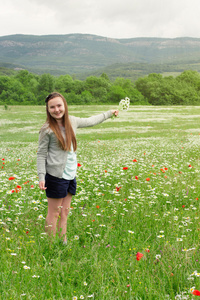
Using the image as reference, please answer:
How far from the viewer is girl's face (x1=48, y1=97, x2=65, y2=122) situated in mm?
3963

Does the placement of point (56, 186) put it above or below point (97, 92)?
below

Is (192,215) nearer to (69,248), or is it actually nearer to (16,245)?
(69,248)

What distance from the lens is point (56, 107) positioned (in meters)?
3.96

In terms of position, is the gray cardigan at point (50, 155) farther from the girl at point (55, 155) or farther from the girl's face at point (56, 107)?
the girl's face at point (56, 107)

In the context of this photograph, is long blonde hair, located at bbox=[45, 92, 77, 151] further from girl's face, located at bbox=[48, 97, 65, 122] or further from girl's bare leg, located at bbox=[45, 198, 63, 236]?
girl's bare leg, located at bbox=[45, 198, 63, 236]

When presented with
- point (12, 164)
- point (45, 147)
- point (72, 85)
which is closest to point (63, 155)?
point (45, 147)

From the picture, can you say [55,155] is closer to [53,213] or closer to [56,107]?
[56,107]

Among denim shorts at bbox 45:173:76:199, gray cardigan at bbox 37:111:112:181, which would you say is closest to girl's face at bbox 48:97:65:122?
gray cardigan at bbox 37:111:112:181

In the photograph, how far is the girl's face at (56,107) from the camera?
13.0 feet

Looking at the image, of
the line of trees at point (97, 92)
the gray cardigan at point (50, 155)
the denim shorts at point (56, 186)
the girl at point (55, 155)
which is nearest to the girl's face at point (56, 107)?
the girl at point (55, 155)

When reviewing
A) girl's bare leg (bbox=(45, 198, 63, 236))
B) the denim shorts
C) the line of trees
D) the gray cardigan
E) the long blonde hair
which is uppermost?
the line of trees

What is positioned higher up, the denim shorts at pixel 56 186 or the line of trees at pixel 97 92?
the line of trees at pixel 97 92

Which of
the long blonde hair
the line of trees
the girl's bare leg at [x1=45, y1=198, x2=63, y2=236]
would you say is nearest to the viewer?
the long blonde hair

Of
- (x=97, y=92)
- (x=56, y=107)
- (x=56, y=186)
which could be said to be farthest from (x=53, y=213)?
(x=97, y=92)
